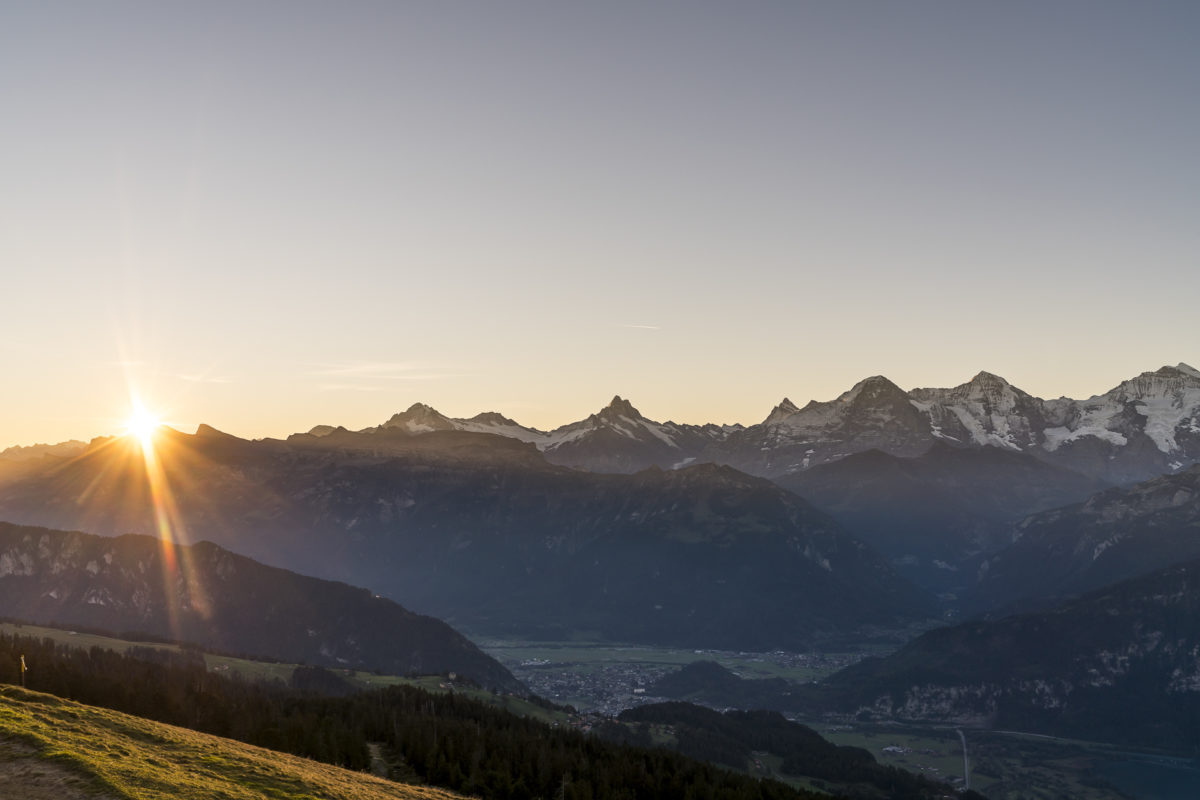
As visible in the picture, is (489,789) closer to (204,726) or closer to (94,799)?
(204,726)

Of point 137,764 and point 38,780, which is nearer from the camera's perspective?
point 38,780

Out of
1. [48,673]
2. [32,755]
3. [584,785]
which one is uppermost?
[32,755]

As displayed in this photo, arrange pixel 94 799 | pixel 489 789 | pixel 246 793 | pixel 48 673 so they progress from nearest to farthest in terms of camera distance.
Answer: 1. pixel 94 799
2. pixel 246 793
3. pixel 489 789
4. pixel 48 673

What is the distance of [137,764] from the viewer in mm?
91062

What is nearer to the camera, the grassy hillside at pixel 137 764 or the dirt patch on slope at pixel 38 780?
the dirt patch on slope at pixel 38 780

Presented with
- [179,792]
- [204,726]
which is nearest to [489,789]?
[204,726]

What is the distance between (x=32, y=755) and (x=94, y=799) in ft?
35.8

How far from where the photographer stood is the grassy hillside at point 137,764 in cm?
8256

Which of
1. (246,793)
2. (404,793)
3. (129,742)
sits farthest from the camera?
(404,793)

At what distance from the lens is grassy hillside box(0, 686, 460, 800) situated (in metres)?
82.6

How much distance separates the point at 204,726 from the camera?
200 m

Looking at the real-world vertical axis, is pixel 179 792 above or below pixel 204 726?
above

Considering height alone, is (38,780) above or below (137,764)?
above

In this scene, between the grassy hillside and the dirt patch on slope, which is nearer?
the dirt patch on slope
